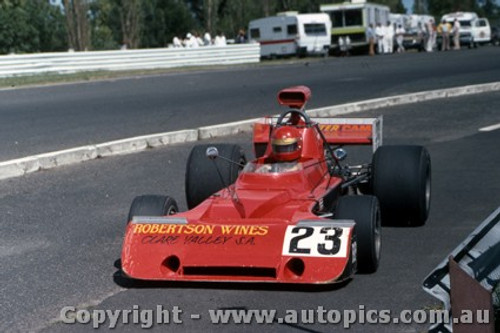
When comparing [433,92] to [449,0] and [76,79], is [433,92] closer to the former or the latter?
[76,79]

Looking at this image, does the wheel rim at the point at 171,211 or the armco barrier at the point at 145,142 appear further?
the armco barrier at the point at 145,142

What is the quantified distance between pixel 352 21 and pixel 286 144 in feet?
155

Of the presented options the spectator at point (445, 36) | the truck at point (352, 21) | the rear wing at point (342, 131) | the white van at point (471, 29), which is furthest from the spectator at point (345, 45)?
the rear wing at point (342, 131)

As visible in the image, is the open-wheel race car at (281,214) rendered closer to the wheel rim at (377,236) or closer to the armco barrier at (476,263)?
the wheel rim at (377,236)

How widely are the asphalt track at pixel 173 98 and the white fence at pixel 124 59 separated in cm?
398

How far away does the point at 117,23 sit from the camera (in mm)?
83375

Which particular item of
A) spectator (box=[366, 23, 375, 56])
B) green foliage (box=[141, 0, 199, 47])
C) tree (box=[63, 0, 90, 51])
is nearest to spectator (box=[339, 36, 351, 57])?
spectator (box=[366, 23, 375, 56])

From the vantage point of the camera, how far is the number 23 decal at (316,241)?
6164 millimetres

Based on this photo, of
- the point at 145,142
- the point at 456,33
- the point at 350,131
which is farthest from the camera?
the point at 456,33

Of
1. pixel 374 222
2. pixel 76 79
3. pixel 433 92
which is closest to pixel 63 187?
pixel 374 222

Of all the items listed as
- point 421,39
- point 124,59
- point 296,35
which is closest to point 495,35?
point 421,39

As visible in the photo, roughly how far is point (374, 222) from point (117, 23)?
78806 mm

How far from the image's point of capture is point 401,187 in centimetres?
788

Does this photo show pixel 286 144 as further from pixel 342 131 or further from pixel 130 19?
pixel 130 19
